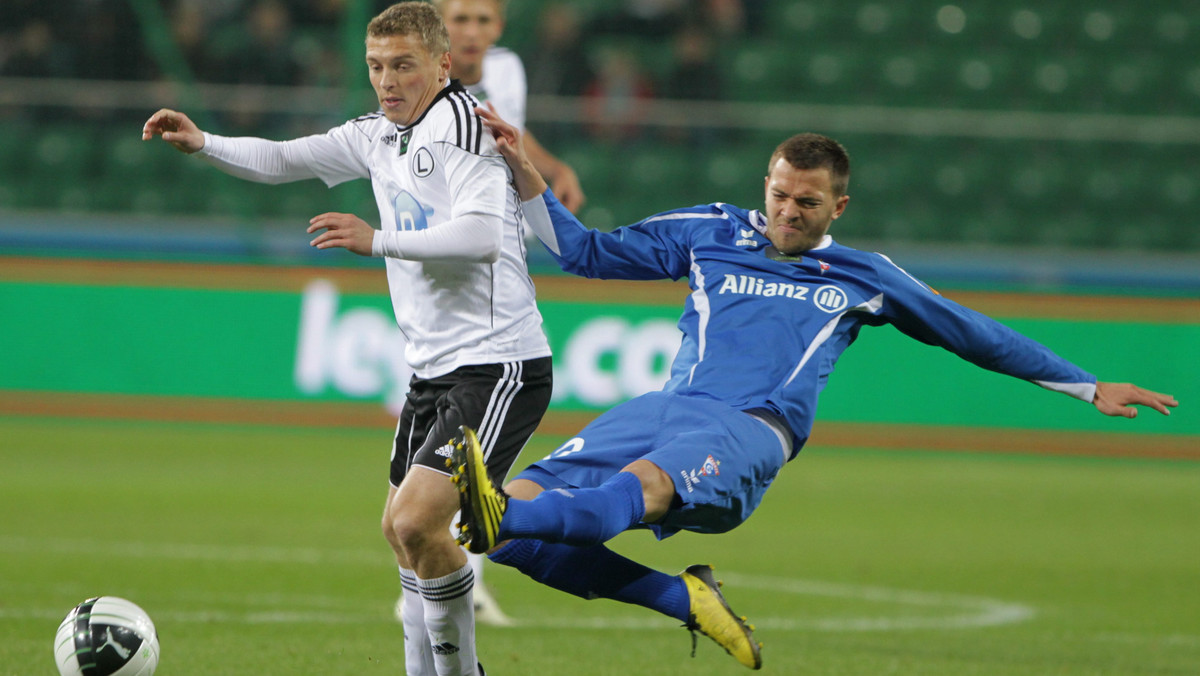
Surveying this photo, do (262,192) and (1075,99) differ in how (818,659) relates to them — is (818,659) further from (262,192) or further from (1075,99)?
(1075,99)

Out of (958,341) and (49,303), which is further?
(49,303)

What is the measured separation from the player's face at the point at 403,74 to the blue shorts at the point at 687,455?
1194 mm

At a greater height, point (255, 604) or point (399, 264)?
point (399, 264)

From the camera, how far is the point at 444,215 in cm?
478

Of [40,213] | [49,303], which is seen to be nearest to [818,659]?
[49,303]

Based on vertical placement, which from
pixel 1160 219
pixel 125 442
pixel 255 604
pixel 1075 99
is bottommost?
pixel 125 442

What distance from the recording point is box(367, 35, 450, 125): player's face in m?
4.69

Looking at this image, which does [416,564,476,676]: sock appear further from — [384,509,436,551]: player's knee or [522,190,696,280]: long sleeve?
[522,190,696,280]: long sleeve

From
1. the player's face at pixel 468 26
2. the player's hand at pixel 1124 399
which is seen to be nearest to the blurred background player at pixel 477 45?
the player's face at pixel 468 26

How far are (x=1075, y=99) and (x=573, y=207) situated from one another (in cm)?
1045

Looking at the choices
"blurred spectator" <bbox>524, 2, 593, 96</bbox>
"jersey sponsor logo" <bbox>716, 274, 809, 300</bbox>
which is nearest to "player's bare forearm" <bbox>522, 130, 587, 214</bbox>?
"jersey sponsor logo" <bbox>716, 274, 809, 300</bbox>

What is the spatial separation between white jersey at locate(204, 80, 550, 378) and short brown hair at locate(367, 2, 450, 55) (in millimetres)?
182

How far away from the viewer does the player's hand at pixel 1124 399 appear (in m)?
5.01

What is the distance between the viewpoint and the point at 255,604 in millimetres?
6762
